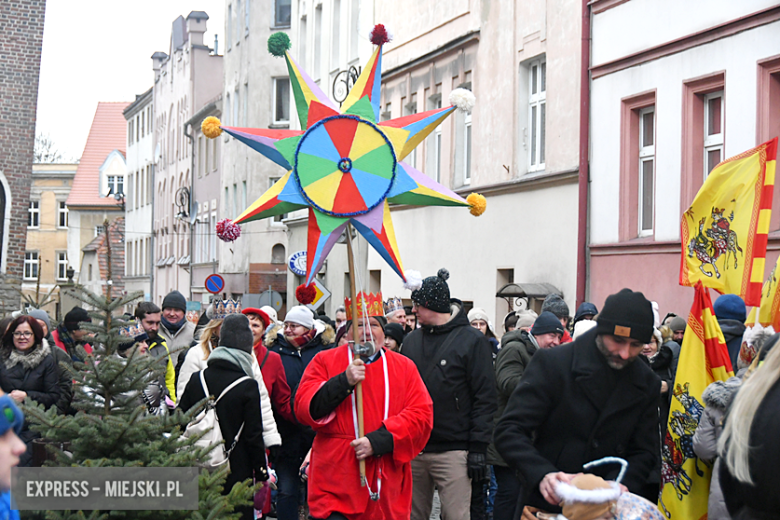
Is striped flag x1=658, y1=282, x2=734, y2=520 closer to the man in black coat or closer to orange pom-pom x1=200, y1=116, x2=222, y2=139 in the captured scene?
the man in black coat

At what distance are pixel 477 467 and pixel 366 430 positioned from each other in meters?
1.33

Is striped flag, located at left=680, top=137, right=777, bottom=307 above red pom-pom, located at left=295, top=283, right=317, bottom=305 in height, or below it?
above

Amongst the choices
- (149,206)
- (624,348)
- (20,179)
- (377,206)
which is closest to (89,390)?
(377,206)

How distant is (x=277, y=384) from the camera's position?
8648mm

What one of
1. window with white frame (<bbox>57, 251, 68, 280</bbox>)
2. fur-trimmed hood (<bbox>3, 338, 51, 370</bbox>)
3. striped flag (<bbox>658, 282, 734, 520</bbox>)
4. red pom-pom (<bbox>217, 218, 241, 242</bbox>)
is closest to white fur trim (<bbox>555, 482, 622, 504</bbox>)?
striped flag (<bbox>658, 282, 734, 520</bbox>)

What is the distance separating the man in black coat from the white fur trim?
1.31ft

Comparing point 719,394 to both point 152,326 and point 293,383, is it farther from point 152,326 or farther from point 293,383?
point 152,326

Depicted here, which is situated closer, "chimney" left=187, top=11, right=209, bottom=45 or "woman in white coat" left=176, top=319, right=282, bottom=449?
"woman in white coat" left=176, top=319, right=282, bottom=449

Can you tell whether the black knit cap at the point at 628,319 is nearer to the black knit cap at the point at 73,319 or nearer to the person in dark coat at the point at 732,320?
the person in dark coat at the point at 732,320

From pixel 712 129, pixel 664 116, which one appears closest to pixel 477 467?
pixel 712 129

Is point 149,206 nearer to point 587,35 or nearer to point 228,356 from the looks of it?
point 587,35

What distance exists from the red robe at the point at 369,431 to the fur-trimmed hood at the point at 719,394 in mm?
1597

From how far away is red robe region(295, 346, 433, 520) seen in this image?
6.22 meters

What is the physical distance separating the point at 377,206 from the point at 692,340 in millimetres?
2114
